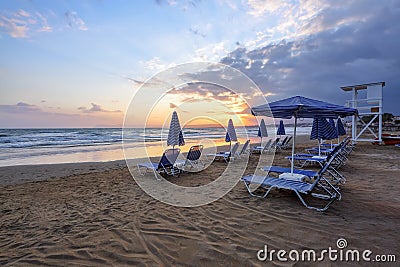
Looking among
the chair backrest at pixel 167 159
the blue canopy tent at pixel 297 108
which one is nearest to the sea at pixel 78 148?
the chair backrest at pixel 167 159

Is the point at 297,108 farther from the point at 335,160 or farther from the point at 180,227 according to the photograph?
the point at 335,160

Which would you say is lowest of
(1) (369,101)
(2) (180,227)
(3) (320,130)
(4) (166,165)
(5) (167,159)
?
(2) (180,227)

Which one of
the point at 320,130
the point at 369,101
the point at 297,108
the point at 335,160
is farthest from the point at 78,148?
the point at 369,101

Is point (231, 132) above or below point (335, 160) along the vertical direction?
above

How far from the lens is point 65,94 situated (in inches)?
540

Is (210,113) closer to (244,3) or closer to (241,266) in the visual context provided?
(244,3)

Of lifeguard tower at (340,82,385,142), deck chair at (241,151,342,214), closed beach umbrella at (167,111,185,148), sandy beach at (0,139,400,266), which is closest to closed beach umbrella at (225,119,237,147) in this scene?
closed beach umbrella at (167,111,185,148)

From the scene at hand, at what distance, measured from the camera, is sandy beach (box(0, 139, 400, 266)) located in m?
2.30

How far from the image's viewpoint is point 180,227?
297 cm

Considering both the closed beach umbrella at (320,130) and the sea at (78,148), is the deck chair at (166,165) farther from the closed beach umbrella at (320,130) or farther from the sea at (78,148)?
the closed beach umbrella at (320,130)

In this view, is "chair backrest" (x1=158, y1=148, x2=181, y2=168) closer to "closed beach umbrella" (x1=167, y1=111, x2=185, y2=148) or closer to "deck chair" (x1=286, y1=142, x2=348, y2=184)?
"closed beach umbrella" (x1=167, y1=111, x2=185, y2=148)

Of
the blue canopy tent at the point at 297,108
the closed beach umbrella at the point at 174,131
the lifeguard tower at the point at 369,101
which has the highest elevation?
the lifeguard tower at the point at 369,101

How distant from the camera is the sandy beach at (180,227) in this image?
90.7 inches

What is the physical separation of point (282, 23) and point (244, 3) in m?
2.08
